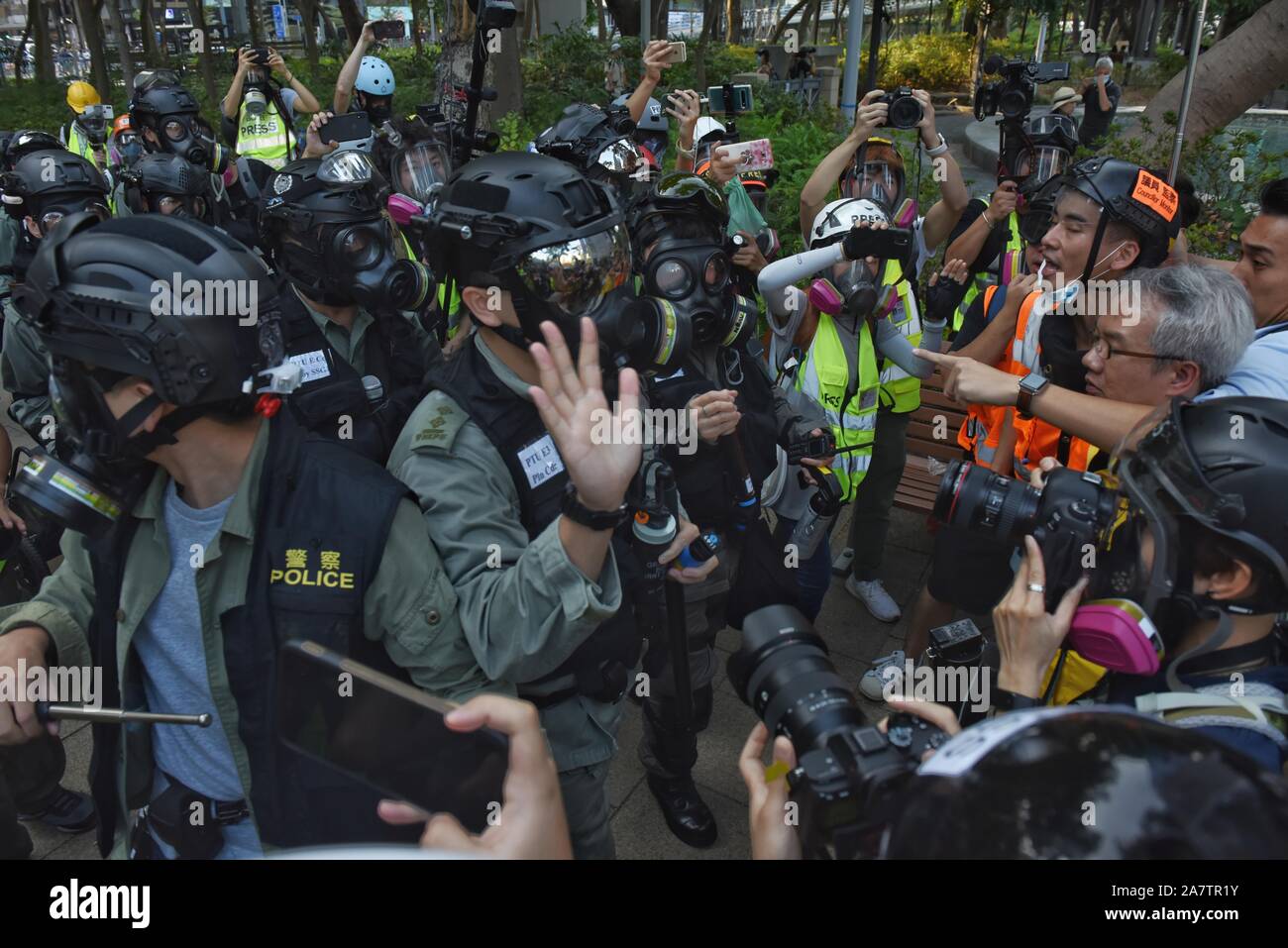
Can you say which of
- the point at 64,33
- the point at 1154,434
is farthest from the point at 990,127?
the point at 64,33

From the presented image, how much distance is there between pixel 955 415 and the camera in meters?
5.37

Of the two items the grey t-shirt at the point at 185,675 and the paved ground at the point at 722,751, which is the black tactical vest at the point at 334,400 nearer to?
the grey t-shirt at the point at 185,675

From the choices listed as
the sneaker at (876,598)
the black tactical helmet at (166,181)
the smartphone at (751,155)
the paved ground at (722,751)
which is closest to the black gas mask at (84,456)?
the paved ground at (722,751)

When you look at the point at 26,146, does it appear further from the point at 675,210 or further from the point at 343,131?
the point at 675,210

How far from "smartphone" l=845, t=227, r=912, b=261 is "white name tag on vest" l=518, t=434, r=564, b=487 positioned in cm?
207

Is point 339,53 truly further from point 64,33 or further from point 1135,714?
point 1135,714

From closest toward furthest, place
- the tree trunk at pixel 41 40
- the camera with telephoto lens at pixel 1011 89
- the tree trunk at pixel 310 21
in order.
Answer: the camera with telephoto lens at pixel 1011 89
the tree trunk at pixel 41 40
the tree trunk at pixel 310 21

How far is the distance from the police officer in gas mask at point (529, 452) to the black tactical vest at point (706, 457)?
643mm

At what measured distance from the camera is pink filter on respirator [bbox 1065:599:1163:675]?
178 cm

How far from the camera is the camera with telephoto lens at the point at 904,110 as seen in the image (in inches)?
193

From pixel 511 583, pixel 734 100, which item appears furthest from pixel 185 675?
pixel 734 100

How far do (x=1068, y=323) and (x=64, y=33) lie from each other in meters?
47.5

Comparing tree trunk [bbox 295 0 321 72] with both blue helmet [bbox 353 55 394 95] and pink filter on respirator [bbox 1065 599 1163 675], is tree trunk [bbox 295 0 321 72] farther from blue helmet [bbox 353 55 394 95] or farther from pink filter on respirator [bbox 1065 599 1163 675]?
pink filter on respirator [bbox 1065 599 1163 675]

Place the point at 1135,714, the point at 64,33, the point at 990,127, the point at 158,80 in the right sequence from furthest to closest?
1. the point at 64,33
2. the point at 990,127
3. the point at 158,80
4. the point at 1135,714
